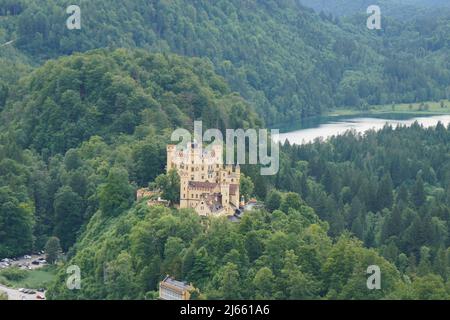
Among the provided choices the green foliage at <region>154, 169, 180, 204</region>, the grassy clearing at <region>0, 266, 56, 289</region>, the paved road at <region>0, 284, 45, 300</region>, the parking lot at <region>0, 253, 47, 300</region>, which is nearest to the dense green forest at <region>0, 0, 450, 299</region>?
the green foliage at <region>154, 169, 180, 204</region>

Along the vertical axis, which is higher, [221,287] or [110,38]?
[110,38]

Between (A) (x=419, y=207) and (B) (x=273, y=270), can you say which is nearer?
(B) (x=273, y=270)

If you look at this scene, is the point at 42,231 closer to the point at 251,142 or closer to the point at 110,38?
the point at 251,142

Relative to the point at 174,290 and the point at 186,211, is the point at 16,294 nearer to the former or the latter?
the point at 186,211

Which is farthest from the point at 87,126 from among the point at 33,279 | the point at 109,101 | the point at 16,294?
the point at 16,294

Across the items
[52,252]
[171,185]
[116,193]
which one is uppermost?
[171,185]

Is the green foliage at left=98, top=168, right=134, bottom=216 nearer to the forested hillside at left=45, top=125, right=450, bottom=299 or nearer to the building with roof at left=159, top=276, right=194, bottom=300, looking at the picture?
the forested hillside at left=45, top=125, right=450, bottom=299

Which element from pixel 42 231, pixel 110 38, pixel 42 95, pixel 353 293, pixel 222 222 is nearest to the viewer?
pixel 353 293
